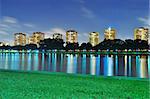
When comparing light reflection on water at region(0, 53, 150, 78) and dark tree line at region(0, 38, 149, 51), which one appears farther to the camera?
dark tree line at region(0, 38, 149, 51)

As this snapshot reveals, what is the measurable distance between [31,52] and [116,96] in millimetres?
72778

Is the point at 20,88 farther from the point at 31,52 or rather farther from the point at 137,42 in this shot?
the point at 31,52

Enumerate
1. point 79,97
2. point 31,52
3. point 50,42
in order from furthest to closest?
1. point 31,52
2. point 50,42
3. point 79,97

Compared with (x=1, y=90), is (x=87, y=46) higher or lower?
higher

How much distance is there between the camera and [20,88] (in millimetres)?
5773

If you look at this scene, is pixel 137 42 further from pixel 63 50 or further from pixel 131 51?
pixel 63 50

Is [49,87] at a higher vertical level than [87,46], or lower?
lower

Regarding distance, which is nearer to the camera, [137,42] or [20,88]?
[20,88]

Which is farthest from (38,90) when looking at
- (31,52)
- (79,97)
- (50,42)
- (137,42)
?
(31,52)

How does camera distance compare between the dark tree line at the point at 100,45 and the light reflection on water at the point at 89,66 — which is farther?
the dark tree line at the point at 100,45

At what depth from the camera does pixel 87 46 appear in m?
71.3

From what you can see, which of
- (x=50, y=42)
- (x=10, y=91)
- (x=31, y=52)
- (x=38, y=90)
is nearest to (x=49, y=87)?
(x=38, y=90)

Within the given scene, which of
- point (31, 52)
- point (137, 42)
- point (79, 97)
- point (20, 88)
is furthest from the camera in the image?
point (31, 52)

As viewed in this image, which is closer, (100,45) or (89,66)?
(89,66)
